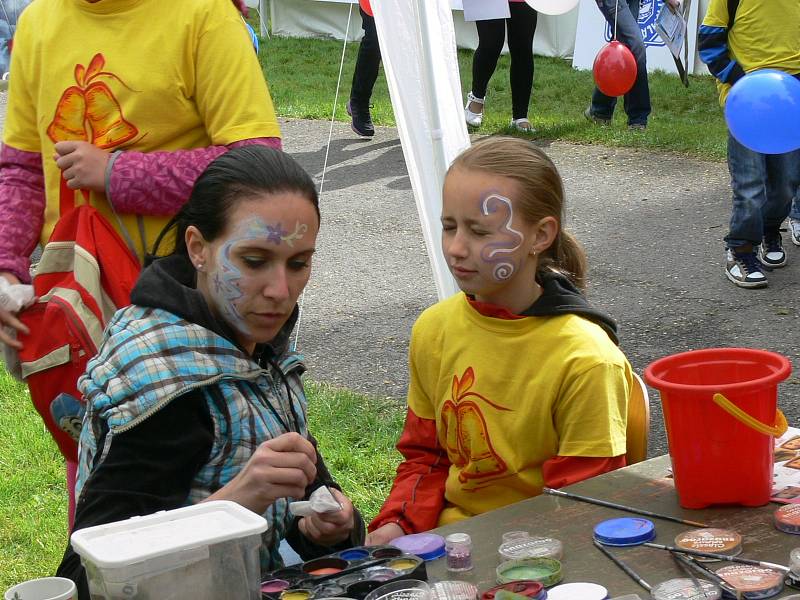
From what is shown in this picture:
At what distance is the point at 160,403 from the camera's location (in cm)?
189

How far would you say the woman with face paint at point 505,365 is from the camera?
7.70 ft

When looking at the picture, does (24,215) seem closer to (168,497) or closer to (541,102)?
(168,497)

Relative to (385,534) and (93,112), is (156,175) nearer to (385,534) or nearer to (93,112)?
(93,112)

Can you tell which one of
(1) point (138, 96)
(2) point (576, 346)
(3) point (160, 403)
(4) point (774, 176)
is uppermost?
(1) point (138, 96)

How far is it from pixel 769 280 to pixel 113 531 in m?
5.14

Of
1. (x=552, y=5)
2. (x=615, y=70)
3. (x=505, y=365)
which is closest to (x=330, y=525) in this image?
(x=505, y=365)

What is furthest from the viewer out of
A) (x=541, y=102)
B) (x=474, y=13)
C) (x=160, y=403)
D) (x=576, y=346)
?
(x=541, y=102)

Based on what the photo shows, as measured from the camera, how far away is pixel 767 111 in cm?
454

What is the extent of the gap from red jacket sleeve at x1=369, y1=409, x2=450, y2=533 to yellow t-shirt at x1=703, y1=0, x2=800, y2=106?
356cm

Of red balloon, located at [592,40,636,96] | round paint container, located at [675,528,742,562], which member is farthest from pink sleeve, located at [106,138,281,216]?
red balloon, located at [592,40,636,96]

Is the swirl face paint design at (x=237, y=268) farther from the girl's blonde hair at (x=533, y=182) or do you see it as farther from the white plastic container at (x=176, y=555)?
the white plastic container at (x=176, y=555)

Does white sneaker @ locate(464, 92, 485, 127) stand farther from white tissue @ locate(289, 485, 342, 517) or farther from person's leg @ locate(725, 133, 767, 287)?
white tissue @ locate(289, 485, 342, 517)

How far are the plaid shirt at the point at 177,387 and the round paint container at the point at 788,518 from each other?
87 centimetres

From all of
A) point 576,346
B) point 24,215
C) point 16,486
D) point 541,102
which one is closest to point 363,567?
point 576,346
